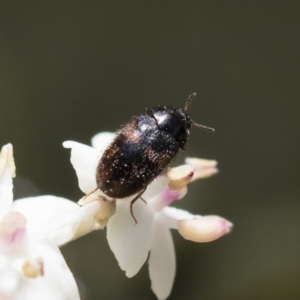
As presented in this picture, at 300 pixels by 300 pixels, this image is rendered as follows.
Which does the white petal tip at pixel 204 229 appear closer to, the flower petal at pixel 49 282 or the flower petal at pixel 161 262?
the flower petal at pixel 161 262

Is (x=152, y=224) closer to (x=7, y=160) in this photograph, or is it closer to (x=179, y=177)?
(x=179, y=177)

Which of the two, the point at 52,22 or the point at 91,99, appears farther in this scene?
the point at 91,99

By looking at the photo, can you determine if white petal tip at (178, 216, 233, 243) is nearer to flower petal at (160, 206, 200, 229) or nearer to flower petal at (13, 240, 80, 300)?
flower petal at (160, 206, 200, 229)

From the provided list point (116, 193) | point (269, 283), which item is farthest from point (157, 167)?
point (269, 283)

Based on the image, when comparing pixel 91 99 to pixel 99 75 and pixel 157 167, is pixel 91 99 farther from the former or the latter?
pixel 157 167

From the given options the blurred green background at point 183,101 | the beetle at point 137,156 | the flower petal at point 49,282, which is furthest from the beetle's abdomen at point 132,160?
the blurred green background at point 183,101

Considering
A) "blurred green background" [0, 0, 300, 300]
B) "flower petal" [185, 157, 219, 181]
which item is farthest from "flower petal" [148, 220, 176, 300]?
"blurred green background" [0, 0, 300, 300]

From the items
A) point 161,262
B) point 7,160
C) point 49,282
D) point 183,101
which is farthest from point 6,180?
point 183,101
